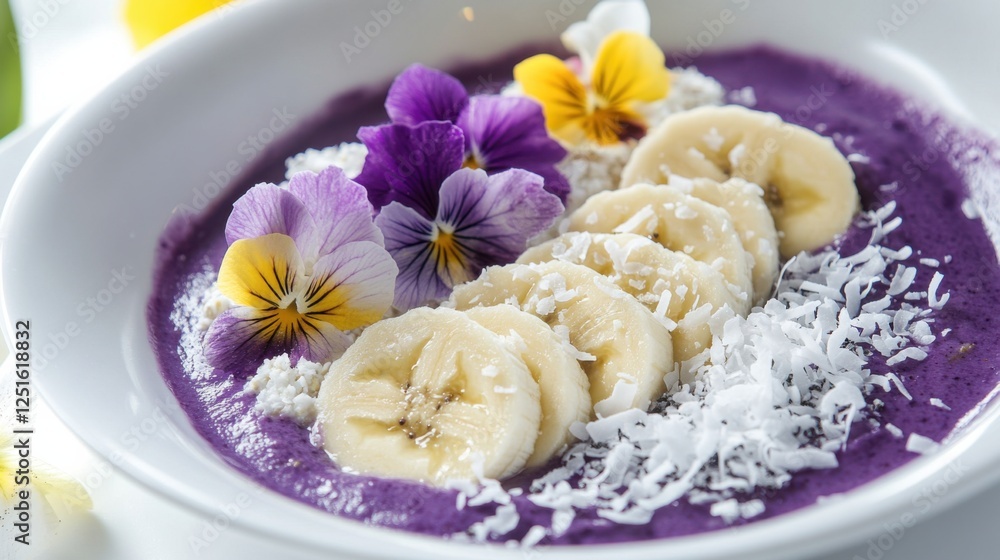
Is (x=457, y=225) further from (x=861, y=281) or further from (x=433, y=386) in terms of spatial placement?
(x=861, y=281)

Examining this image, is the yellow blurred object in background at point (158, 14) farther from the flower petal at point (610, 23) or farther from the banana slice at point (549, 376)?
the banana slice at point (549, 376)

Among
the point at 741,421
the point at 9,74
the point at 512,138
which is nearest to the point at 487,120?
the point at 512,138

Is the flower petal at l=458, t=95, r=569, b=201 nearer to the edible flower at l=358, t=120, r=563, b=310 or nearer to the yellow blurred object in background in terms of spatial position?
the edible flower at l=358, t=120, r=563, b=310

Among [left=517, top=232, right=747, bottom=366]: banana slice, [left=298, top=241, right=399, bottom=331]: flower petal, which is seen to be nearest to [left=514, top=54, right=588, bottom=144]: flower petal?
[left=517, top=232, right=747, bottom=366]: banana slice

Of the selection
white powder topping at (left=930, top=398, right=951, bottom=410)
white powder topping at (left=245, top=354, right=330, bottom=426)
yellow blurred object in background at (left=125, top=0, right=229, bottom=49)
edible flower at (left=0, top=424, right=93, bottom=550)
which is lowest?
edible flower at (left=0, top=424, right=93, bottom=550)

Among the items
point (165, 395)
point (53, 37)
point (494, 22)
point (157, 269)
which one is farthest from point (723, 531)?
point (53, 37)

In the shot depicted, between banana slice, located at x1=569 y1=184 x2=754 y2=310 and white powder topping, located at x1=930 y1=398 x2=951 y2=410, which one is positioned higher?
banana slice, located at x1=569 y1=184 x2=754 y2=310

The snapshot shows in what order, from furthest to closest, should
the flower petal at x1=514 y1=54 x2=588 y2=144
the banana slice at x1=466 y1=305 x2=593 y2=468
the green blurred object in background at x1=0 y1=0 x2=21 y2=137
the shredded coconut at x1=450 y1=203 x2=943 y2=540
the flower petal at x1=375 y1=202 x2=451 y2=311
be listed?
the green blurred object in background at x1=0 y1=0 x2=21 y2=137 → the flower petal at x1=514 y1=54 x2=588 y2=144 → the flower petal at x1=375 y1=202 x2=451 y2=311 → the banana slice at x1=466 y1=305 x2=593 y2=468 → the shredded coconut at x1=450 y1=203 x2=943 y2=540

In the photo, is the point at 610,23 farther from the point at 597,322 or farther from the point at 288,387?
the point at 288,387
